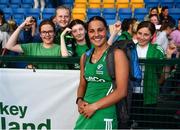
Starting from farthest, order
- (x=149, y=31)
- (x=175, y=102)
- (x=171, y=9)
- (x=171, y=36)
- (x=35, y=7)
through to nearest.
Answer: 1. (x=35, y=7)
2. (x=171, y=9)
3. (x=171, y=36)
4. (x=149, y=31)
5. (x=175, y=102)

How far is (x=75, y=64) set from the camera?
406 centimetres

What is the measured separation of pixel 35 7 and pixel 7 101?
930 cm

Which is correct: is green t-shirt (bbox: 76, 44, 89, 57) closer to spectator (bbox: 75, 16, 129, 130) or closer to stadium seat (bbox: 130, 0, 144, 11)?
spectator (bbox: 75, 16, 129, 130)

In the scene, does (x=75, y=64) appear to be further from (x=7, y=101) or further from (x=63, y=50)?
(x=7, y=101)

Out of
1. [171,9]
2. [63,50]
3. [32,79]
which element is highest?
[171,9]

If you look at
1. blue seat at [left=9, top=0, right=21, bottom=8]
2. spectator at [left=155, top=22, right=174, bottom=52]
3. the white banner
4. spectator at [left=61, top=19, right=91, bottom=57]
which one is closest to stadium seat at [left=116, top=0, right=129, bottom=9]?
blue seat at [left=9, top=0, right=21, bottom=8]

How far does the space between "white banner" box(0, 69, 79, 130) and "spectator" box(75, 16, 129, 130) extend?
822 millimetres

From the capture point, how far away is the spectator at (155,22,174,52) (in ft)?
21.9

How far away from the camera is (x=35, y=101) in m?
4.18

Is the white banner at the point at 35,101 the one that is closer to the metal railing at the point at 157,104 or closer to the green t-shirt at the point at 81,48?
the metal railing at the point at 157,104

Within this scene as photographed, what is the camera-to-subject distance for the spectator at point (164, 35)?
21.9 ft

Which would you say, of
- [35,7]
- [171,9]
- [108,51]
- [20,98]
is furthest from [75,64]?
[35,7]

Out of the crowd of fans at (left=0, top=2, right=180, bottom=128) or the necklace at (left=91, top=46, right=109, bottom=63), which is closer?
the necklace at (left=91, top=46, right=109, bottom=63)

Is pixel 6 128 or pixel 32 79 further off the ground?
pixel 32 79
